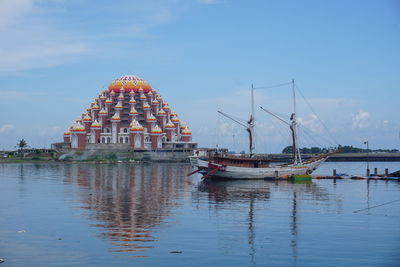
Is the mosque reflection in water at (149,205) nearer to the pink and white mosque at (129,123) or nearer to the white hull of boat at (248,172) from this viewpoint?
the white hull of boat at (248,172)

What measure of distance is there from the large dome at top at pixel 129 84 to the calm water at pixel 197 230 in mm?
109863

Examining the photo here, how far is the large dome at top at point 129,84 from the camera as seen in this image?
156875mm

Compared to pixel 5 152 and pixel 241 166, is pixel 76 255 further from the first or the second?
pixel 5 152

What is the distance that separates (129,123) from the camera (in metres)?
151

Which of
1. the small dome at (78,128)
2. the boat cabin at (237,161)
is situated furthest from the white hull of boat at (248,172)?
the small dome at (78,128)

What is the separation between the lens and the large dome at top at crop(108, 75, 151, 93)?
157m

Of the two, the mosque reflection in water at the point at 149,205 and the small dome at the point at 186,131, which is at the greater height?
the small dome at the point at 186,131

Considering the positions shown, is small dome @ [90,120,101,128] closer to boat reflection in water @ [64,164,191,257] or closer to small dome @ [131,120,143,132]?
small dome @ [131,120,143,132]

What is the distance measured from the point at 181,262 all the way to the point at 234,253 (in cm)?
292

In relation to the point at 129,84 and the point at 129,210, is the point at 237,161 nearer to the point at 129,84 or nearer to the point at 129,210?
the point at 129,210

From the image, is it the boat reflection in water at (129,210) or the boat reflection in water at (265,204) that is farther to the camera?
the boat reflection in water at (265,204)

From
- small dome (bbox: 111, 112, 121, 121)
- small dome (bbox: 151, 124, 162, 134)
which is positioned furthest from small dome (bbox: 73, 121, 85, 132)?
small dome (bbox: 151, 124, 162, 134)

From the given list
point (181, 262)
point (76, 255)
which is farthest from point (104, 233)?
point (181, 262)

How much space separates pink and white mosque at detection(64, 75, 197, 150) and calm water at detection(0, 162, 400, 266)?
9703 cm
